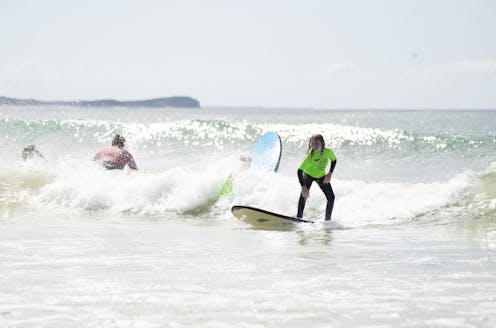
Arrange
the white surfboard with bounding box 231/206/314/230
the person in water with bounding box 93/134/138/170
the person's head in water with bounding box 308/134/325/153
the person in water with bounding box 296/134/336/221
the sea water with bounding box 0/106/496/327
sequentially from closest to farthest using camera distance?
the sea water with bounding box 0/106/496/327 < the white surfboard with bounding box 231/206/314/230 < the person's head in water with bounding box 308/134/325/153 < the person in water with bounding box 296/134/336/221 < the person in water with bounding box 93/134/138/170

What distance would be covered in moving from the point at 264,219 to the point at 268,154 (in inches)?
177

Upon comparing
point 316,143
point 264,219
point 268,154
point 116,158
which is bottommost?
point 264,219

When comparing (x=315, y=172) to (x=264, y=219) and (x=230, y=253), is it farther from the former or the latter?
(x=230, y=253)

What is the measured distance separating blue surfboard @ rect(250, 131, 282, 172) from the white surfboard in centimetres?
361

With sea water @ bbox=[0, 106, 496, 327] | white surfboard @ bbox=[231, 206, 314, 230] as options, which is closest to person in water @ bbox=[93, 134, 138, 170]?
sea water @ bbox=[0, 106, 496, 327]

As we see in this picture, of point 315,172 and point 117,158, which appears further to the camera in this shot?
point 117,158

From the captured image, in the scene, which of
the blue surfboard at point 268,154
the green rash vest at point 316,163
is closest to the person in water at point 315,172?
the green rash vest at point 316,163

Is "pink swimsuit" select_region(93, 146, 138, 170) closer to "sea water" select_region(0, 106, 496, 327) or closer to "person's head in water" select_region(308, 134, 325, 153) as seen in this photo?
"sea water" select_region(0, 106, 496, 327)

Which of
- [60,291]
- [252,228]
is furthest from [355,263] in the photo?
[252,228]

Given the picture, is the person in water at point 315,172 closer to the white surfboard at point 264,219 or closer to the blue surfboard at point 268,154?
the white surfboard at point 264,219

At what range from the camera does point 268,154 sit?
50.4 feet

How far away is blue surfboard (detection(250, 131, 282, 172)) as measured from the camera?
15055 millimetres

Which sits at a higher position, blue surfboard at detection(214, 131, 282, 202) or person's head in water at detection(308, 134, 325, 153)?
person's head in water at detection(308, 134, 325, 153)

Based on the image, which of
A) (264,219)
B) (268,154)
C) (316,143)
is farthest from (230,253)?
(268,154)
